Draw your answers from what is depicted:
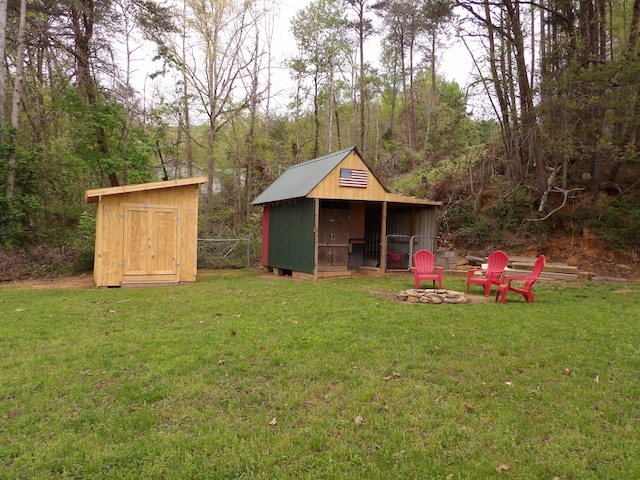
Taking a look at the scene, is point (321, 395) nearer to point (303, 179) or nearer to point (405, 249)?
point (303, 179)

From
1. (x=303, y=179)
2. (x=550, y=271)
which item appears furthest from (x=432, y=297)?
(x=303, y=179)

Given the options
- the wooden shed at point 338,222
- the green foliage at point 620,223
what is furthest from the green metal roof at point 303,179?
the green foliage at point 620,223

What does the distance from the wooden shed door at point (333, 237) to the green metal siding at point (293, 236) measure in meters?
0.90

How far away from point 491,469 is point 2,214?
14987 millimetres

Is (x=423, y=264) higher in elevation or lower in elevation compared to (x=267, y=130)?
lower

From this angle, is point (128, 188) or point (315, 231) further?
point (315, 231)

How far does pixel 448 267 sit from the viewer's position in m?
13.8

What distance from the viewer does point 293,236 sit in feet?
42.6

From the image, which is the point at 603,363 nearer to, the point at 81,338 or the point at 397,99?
the point at 81,338

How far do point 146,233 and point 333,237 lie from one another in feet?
19.0

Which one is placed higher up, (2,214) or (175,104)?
(175,104)

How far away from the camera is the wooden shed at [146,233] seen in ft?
34.0

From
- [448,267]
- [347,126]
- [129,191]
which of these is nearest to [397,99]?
[347,126]

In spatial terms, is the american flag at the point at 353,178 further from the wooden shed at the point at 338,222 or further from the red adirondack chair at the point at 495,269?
the red adirondack chair at the point at 495,269
